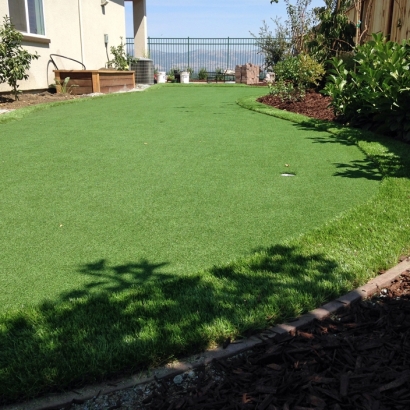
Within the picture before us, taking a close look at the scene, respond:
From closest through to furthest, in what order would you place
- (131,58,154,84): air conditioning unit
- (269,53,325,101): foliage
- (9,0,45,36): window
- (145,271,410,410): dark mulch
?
1. (145,271,410,410): dark mulch
2. (269,53,325,101): foliage
3. (9,0,45,36): window
4. (131,58,154,84): air conditioning unit

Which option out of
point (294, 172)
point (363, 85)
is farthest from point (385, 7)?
point (294, 172)

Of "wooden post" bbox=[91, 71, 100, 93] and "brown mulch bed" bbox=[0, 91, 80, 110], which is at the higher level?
"wooden post" bbox=[91, 71, 100, 93]

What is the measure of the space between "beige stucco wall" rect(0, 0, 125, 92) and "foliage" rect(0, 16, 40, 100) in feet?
2.12

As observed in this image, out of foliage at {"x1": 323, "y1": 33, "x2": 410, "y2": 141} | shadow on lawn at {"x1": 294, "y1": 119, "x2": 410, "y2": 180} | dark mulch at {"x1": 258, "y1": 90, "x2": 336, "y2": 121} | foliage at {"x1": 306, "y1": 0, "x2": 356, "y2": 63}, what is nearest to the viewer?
shadow on lawn at {"x1": 294, "y1": 119, "x2": 410, "y2": 180}

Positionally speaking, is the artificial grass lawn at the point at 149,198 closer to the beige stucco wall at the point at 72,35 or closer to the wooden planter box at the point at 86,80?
the beige stucco wall at the point at 72,35

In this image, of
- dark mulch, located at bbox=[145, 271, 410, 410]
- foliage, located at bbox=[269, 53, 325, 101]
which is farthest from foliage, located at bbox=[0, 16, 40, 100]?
dark mulch, located at bbox=[145, 271, 410, 410]

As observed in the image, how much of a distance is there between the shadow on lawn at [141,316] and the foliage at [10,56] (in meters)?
10.2

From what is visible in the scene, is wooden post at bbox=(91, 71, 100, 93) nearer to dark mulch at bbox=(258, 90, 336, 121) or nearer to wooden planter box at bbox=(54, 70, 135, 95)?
wooden planter box at bbox=(54, 70, 135, 95)

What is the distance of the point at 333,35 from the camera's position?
1355 cm

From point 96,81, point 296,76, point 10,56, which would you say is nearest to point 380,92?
point 296,76

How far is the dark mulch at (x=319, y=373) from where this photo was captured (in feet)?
6.16

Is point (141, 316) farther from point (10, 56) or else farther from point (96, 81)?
point (96, 81)

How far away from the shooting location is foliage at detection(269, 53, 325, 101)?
467 inches

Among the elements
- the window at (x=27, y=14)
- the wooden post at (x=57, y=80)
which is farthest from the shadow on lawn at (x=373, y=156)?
the window at (x=27, y=14)
